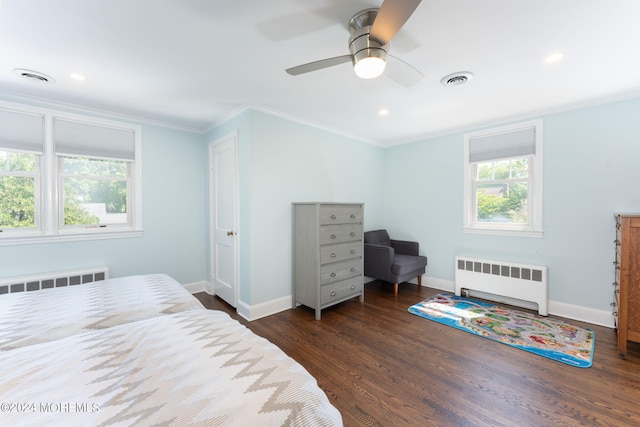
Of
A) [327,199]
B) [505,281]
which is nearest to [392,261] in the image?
[327,199]

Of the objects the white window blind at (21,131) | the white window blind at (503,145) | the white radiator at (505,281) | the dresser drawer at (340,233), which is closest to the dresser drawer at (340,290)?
the dresser drawer at (340,233)

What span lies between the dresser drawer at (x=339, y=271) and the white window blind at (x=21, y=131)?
327 centimetres

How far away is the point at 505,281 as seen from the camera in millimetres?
3283

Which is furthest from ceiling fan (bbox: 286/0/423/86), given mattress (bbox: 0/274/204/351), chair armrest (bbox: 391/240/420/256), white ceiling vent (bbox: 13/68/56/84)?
chair armrest (bbox: 391/240/420/256)

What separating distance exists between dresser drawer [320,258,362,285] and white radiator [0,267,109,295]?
2.49m

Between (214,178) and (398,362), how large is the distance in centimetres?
309

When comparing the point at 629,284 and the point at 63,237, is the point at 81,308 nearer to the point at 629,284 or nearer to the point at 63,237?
the point at 63,237

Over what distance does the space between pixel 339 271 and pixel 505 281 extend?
2106 mm

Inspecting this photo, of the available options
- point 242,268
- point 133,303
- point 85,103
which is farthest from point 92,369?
point 85,103

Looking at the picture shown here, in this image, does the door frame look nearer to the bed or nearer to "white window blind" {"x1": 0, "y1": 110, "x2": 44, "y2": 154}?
"white window blind" {"x1": 0, "y1": 110, "x2": 44, "y2": 154}

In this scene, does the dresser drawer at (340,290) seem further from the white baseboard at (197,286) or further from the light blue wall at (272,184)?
the white baseboard at (197,286)

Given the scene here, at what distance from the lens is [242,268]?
3.07 meters

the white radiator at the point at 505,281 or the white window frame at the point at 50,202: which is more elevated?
the white window frame at the point at 50,202

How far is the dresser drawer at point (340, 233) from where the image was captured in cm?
303
